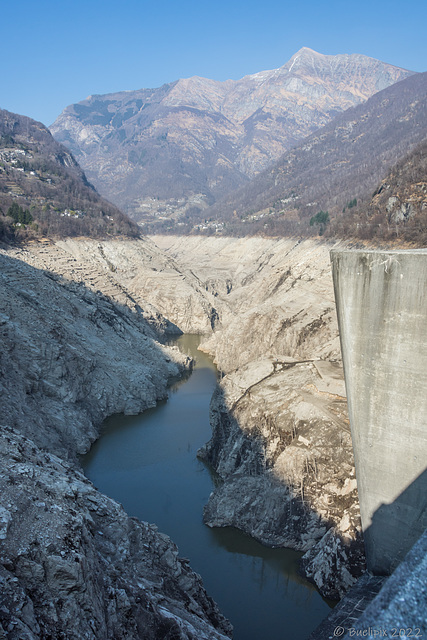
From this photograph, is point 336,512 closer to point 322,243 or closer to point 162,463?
point 162,463

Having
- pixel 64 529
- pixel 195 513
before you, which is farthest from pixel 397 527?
pixel 64 529

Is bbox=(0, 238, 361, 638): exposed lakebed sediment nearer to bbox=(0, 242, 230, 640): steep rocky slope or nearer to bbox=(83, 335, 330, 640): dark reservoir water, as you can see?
bbox=(0, 242, 230, 640): steep rocky slope

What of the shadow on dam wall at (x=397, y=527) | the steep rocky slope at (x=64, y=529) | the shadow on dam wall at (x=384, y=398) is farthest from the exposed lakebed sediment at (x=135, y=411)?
the shadow on dam wall at (x=384, y=398)

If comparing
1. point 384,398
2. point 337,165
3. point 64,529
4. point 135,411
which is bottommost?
point 135,411

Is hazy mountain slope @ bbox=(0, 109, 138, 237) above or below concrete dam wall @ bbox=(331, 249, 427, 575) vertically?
above

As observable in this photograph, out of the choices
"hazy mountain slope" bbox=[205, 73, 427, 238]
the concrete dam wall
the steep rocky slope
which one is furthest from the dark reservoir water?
"hazy mountain slope" bbox=[205, 73, 427, 238]

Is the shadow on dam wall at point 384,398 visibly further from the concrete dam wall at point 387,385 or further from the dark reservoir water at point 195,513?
the dark reservoir water at point 195,513

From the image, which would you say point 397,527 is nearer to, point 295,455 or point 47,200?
point 295,455
